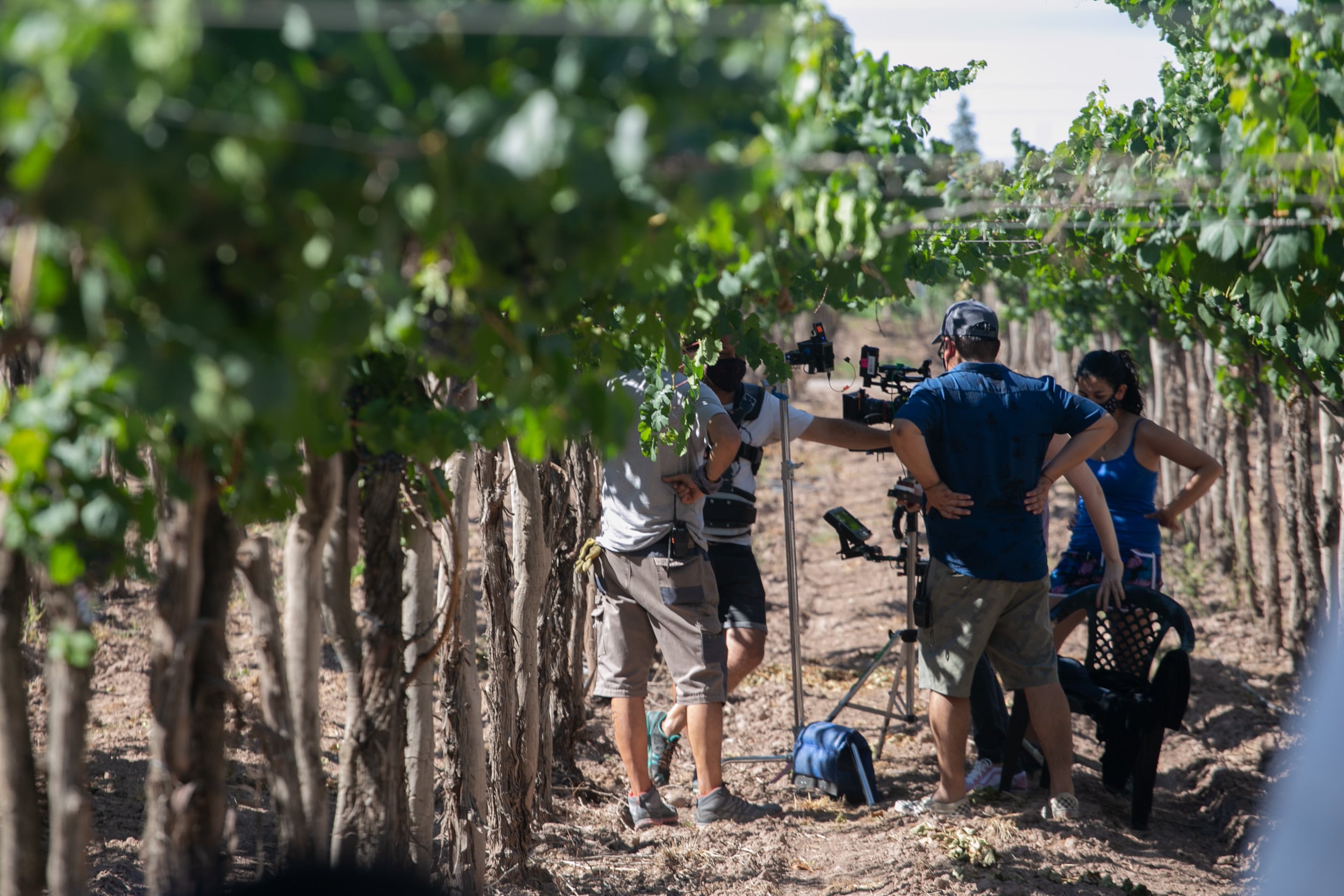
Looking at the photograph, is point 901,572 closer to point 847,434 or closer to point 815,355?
point 847,434

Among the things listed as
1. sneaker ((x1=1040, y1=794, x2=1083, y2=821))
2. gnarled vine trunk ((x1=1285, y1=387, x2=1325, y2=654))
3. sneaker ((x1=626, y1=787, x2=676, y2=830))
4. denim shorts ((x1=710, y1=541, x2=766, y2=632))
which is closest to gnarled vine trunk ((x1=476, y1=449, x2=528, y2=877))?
sneaker ((x1=626, y1=787, x2=676, y2=830))

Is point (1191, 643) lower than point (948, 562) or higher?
lower

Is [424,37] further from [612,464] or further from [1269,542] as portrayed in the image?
[1269,542]

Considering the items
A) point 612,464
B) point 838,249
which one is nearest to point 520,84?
point 838,249

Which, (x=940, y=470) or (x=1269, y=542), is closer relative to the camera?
(x=940, y=470)

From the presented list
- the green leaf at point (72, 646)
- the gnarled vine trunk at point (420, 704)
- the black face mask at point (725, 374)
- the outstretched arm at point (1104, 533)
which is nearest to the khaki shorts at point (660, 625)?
the black face mask at point (725, 374)

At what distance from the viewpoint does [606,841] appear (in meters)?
3.83

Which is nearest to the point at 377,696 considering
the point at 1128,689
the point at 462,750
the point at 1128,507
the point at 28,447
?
the point at 462,750

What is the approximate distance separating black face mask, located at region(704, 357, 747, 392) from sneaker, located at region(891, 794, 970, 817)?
5.53 ft

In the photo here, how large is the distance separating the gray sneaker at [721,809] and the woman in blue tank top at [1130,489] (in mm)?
1443

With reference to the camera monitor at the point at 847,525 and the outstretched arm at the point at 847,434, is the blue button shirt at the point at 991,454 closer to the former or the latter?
the outstretched arm at the point at 847,434

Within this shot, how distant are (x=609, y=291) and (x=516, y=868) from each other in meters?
2.09

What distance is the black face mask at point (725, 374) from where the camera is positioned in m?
3.97

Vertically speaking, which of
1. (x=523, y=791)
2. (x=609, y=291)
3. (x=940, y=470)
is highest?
(x=609, y=291)
